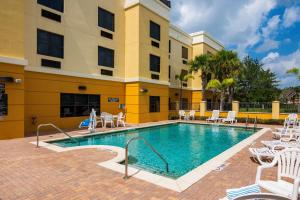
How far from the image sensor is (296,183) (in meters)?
2.81

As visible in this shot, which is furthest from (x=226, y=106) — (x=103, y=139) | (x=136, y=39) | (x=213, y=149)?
(x=103, y=139)

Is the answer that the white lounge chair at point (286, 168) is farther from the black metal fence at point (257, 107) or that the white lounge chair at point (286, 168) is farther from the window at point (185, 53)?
the window at point (185, 53)

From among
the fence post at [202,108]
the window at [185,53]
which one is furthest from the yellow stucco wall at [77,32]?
the window at [185,53]

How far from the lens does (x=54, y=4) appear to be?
531 inches

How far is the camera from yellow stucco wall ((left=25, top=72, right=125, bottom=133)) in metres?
12.3

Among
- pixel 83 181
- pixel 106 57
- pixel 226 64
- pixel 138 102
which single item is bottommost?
pixel 83 181

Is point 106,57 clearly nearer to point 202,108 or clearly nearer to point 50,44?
point 50,44

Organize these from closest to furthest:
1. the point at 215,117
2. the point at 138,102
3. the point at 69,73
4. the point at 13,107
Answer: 1. the point at 13,107
2. the point at 69,73
3. the point at 138,102
4. the point at 215,117

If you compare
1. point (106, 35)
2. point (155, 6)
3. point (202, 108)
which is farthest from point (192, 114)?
point (106, 35)

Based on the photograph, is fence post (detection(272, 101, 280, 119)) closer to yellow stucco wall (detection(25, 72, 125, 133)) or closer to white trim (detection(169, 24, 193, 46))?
white trim (detection(169, 24, 193, 46))

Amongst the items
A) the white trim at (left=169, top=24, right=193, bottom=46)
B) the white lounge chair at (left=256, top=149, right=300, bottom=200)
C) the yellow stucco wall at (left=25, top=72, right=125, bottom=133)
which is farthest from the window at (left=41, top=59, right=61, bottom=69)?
the white trim at (left=169, top=24, right=193, bottom=46)

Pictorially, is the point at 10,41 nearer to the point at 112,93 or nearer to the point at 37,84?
the point at 37,84

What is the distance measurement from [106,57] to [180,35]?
12.9 m

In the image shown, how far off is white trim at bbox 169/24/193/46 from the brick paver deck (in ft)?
66.7
